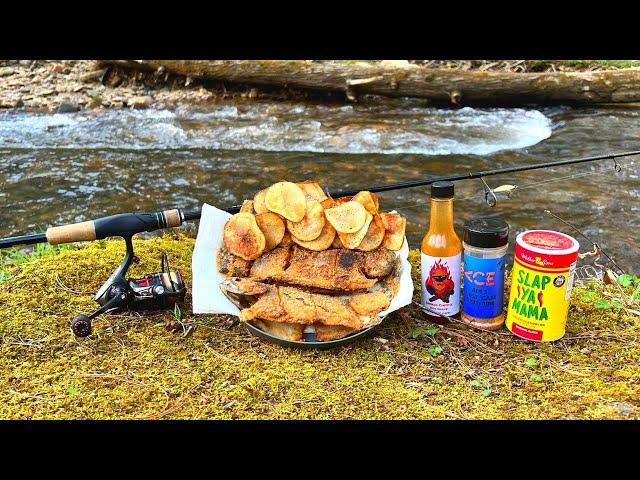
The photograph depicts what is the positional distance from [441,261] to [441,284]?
0.46 ft

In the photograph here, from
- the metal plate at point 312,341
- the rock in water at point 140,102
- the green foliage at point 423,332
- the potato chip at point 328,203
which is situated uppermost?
the potato chip at point 328,203

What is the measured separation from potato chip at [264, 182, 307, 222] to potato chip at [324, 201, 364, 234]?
130mm

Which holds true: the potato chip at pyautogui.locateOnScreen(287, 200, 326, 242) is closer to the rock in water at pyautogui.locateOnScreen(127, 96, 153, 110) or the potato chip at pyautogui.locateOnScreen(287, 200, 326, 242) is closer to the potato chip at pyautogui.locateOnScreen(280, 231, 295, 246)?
the potato chip at pyautogui.locateOnScreen(280, 231, 295, 246)

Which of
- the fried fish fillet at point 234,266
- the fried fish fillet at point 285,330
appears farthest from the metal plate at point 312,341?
the fried fish fillet at point 234,266

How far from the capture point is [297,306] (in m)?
2.74

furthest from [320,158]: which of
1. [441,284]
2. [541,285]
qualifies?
[541,285]

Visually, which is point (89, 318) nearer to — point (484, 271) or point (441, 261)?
point (441, 261)

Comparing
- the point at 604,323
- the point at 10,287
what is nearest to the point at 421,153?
the point at 604,323

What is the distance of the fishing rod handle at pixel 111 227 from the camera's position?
2941 millimetres

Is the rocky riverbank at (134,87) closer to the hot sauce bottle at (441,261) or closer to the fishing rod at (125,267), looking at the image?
the fishing rod at (125,267)

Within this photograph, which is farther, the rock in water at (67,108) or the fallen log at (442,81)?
the rock in water at (67,108)

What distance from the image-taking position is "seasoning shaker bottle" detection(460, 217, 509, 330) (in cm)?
280

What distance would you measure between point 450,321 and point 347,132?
6.38 metres

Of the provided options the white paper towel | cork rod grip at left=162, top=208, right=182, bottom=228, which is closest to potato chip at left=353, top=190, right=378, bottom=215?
the white paper towel
